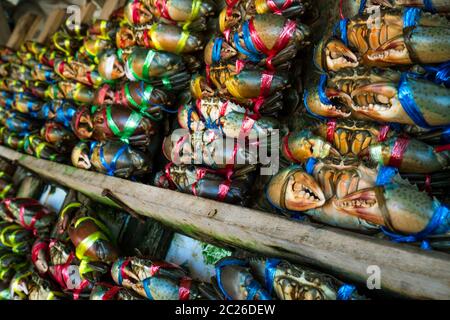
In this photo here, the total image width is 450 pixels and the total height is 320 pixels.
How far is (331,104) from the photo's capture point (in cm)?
163

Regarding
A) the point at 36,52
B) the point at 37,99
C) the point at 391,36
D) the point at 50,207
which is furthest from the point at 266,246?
the point at 36,52

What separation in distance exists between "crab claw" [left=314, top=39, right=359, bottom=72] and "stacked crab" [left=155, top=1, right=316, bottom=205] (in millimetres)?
186

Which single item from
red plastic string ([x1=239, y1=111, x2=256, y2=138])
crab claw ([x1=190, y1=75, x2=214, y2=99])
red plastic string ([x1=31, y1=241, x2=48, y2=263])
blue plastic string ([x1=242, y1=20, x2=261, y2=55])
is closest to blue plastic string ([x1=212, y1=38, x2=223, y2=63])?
crab claw ([x1=190, y1=75, x2=214, y2=99])

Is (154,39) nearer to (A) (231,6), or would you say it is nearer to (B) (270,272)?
(A) (231,6)

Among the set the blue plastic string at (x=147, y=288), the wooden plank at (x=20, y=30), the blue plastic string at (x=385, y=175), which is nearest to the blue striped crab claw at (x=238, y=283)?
the blue plastic string at (x=147, y=288)

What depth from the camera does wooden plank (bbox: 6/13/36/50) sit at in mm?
5098

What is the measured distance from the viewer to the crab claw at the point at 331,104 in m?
1.57

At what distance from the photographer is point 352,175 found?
55.5 inches

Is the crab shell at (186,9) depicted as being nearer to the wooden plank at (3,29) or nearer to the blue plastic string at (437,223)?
the blue plastic string at (437,223)

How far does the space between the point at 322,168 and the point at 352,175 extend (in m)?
0.13

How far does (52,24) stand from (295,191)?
423 cm

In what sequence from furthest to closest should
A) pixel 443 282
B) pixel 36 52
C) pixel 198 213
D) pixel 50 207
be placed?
pixel 36 52 < pixel 50 207 < pixel 198 213 < pixel 443 282

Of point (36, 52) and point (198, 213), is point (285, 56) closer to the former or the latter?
point (198, 213)

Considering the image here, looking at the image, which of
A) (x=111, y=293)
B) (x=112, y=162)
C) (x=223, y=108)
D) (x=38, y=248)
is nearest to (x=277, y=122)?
(x=223, y=108)
